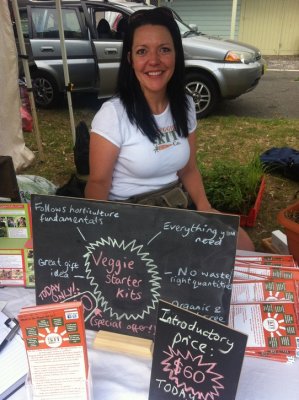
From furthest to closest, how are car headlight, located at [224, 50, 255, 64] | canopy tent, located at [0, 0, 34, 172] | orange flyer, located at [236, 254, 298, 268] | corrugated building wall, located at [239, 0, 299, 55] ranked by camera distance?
corrugated building wall, located at [239, 0, 299, 55], car headlight, located at [224, 50, 255, 64], canopy tent, located at [0, 0, 34, 172], orange flyer, located at [236, 254, 298, 268]

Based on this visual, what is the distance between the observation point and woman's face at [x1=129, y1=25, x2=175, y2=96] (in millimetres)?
1578

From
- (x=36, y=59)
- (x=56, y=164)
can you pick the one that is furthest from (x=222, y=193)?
(x=36, y=59)

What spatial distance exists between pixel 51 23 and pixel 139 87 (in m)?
4.49

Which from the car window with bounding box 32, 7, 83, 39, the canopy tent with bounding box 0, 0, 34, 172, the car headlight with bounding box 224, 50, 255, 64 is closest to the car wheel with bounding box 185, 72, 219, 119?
the car headlight with bounding box 224, 50, 255, 64

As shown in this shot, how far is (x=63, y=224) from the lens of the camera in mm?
1013

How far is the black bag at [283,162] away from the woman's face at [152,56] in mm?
2278

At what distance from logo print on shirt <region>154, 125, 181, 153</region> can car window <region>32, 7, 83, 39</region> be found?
433 centimetres

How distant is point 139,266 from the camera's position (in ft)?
3.28

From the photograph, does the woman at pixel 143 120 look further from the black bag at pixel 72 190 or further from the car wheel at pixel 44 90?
the car wheel at pixel 44 90

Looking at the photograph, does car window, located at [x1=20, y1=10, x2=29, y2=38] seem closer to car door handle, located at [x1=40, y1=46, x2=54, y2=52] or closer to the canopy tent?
car door handle, located at [x1=40, y1=46, x2=54, y2=52]

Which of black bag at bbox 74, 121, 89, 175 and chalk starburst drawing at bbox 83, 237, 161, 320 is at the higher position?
chalk starburst drawing at bbox 83, 237, 161, 320

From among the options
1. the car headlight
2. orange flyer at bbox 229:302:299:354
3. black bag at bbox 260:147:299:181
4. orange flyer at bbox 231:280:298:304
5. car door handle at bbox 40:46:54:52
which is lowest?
black bag at bbox 260:147:299:181

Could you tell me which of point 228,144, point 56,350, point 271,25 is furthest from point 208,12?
point 56,350

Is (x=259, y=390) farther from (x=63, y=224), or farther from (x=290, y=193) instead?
(x=290, y=193)
